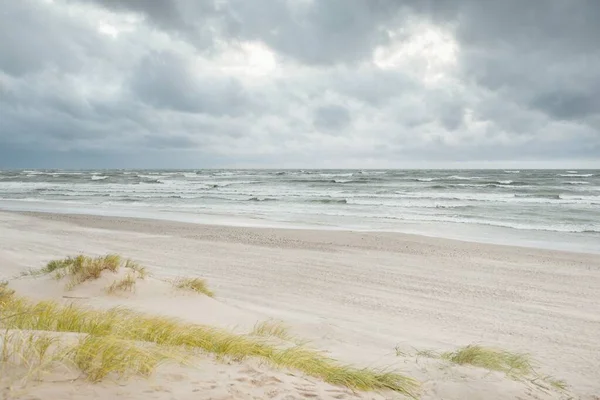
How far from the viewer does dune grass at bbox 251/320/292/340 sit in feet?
17.6

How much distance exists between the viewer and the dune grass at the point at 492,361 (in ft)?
15.3

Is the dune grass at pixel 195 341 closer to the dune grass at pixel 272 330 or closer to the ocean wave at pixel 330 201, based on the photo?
the dune grass at pixel 272 330

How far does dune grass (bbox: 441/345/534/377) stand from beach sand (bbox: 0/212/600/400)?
0.20m

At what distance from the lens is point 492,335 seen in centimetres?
671

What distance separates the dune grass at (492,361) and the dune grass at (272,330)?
2022mm

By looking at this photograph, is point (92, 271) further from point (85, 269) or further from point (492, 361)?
point (492, 361)

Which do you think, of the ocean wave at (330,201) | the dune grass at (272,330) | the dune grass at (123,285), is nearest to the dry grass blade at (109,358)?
the dune grass at (272,330)

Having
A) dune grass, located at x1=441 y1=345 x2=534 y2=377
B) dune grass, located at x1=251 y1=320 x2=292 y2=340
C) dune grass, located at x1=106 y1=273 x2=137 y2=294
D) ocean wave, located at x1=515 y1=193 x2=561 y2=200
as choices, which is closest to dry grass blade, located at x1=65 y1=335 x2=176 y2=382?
dune grass, located at x1=251 y1=320 x2=292 y2=340

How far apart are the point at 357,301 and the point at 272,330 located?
3162mm

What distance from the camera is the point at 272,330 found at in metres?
5.68

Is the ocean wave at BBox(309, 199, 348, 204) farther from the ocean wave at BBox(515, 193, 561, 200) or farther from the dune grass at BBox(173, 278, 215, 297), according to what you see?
the dune grass at BBox(173, 278, 215, 297)

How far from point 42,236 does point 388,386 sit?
50.6ft

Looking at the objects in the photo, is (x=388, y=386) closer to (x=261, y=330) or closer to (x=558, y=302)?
(x=261, y=330)

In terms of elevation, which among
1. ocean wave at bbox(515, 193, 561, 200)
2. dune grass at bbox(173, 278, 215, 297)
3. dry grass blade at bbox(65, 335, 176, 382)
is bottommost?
ocean wave at bbox(515, 193, 561, 200)
